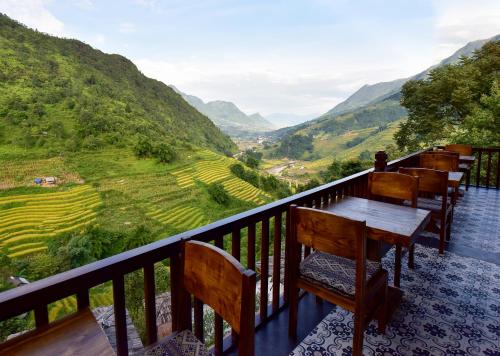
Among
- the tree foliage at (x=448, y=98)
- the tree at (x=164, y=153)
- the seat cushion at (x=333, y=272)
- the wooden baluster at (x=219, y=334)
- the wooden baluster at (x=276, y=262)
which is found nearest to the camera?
the wooden baluster at (x=219, y=334)

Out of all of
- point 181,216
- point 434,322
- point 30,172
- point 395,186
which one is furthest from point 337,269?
point 30,172

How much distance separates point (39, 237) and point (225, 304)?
1276 inches

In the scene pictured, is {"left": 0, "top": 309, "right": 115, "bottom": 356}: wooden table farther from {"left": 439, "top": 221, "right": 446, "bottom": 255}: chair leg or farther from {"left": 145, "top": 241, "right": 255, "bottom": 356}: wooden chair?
{"left": 439, "top": 221, "right": 446, "bottom": 255}: chair leg

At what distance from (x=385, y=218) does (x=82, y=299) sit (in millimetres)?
1783

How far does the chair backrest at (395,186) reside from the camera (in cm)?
225

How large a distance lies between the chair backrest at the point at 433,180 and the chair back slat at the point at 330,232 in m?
1.67

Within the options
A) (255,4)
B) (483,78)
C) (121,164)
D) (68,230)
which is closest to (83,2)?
(121,164)

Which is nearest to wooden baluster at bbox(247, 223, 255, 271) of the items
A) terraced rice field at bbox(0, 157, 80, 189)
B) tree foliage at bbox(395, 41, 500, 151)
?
tree foliage at bbox(395, 41, 500, 151)

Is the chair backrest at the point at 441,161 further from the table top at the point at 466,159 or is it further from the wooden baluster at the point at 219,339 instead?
the wooden baluster at the point at 219,339

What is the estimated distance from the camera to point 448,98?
13508 millimetres

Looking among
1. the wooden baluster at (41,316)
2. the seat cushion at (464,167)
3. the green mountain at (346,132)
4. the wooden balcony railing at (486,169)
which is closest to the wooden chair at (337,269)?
the wooden baluster at (41,316)

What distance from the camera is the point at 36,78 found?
39594 millimetres

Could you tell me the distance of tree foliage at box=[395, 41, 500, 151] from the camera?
1230cm

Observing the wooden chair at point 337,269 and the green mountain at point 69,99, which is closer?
the wooden chair at point 337,269
